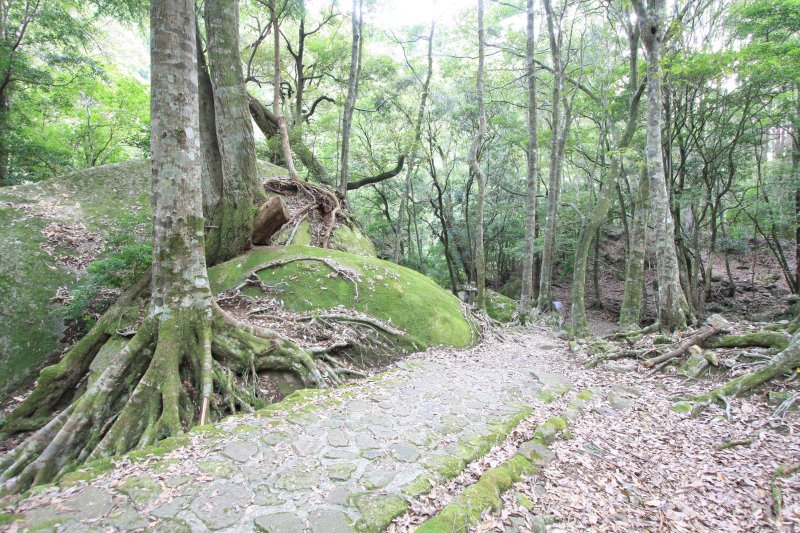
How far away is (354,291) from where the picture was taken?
24.6ft

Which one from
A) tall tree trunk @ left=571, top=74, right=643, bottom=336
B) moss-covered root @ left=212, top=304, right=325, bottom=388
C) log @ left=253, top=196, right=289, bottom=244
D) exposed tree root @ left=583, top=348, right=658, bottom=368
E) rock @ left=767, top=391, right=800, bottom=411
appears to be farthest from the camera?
tall tree trunk @ left=571, top=74, right=643, bottom=336

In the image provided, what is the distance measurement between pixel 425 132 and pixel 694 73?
11.0 m

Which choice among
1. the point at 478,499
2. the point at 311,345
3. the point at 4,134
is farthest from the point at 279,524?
the point at 4,134

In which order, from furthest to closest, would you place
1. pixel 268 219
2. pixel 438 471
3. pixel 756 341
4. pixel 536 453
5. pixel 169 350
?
1. pixel 268 219
2. pixel 756 341
3. pixel 169 350
4. pixel 536 453
5. pixel 438 471

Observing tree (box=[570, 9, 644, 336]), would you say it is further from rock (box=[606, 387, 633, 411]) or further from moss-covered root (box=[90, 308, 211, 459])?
moss-covered root (box=[90, 308, 211, 459])

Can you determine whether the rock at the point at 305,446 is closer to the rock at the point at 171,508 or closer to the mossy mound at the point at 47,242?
the rock at the point at 171,508

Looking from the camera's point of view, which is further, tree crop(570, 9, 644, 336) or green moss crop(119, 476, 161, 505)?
tree crop(570, 9, 644, 336)

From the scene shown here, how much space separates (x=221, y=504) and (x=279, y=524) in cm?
47

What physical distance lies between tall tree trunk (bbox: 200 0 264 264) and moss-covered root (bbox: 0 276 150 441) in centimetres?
206

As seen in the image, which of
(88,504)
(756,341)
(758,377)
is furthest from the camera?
(756,341)

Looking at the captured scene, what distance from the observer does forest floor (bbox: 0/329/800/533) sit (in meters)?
2.75

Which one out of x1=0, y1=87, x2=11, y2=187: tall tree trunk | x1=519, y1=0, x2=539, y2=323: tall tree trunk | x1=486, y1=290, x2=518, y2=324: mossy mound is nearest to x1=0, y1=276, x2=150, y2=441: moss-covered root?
x1=0, y1=87, x2=11, y2=187: tall tree trunk

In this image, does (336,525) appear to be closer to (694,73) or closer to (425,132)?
(694,73)

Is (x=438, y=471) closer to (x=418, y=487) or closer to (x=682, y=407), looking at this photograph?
(x=418, y=487)
